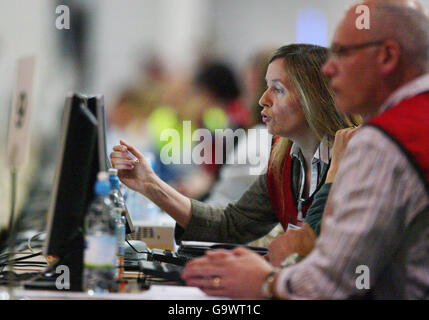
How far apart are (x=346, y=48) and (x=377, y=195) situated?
36 cm

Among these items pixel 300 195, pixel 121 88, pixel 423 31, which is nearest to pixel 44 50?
pixel 121 88

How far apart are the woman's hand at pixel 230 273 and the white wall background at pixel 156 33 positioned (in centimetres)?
334

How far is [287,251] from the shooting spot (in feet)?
4.79

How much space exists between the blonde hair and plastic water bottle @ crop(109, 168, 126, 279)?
0.66m

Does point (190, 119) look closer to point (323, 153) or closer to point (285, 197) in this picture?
point (285, 197)

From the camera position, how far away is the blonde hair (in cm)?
200

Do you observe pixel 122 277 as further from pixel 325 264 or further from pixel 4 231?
pixel 4 231

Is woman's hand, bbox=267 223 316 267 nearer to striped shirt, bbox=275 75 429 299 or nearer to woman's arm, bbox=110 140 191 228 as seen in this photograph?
striped shirt, bbox=275 75 429 299

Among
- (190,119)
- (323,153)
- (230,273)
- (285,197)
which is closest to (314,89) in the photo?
(323,153)

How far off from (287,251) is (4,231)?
65.2 inches

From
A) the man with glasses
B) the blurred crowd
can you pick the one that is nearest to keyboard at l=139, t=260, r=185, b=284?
the man with glasses

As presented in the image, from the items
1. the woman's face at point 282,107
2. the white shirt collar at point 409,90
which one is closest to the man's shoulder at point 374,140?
the white shirt collar at point 409,90

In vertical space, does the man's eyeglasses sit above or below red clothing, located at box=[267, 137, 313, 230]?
above

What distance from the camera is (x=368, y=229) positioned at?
103 centimetres
